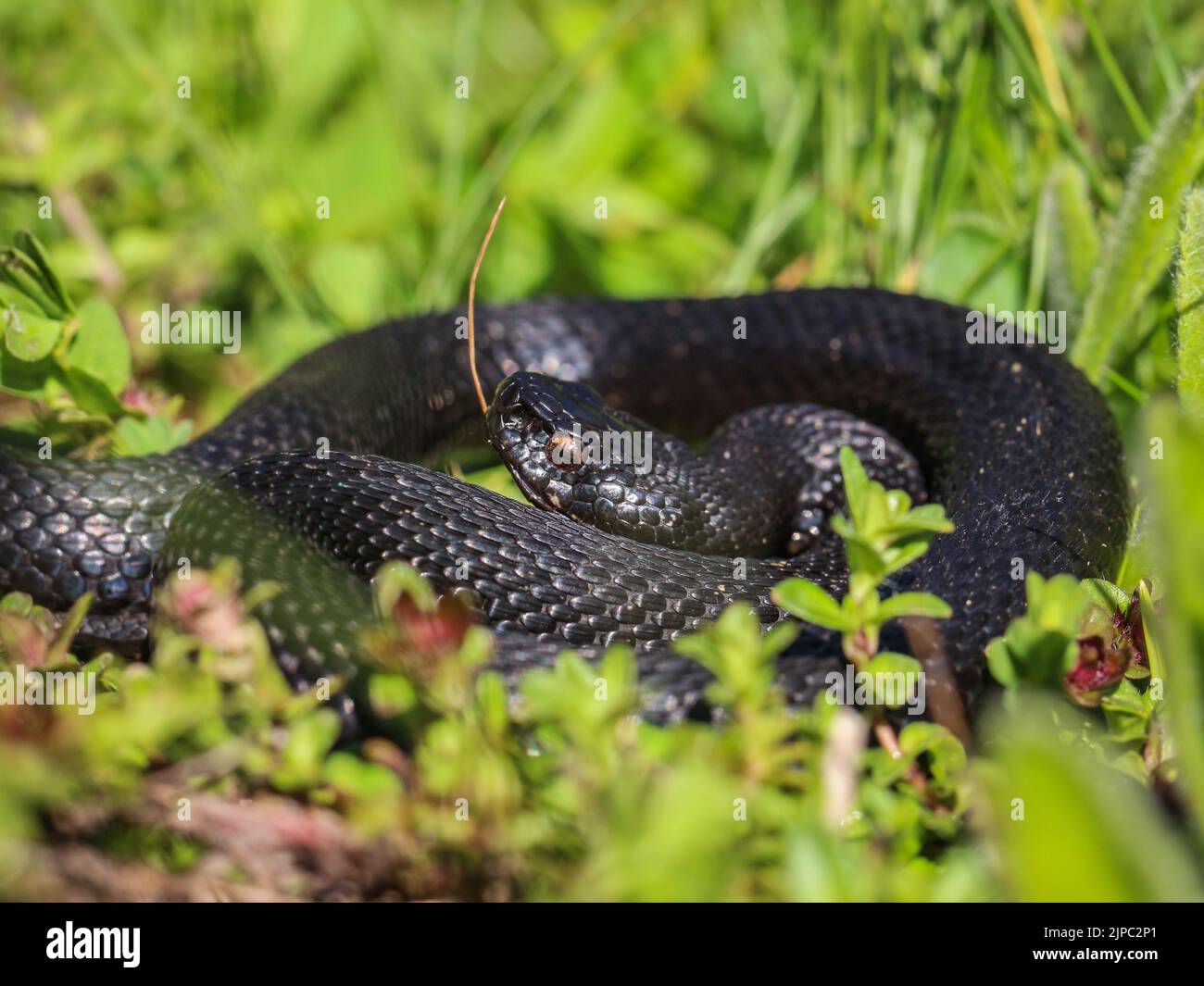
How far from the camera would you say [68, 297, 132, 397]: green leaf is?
5.07 metres

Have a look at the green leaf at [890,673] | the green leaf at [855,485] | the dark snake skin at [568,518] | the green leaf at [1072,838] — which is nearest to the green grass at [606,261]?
the green leaf at [1072,838]

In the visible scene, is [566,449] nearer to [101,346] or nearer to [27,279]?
[101,346]

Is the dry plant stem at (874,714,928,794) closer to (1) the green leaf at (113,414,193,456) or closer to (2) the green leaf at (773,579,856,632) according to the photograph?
(2) the green leaf at (773,579,856,632)

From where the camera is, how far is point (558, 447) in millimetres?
4898

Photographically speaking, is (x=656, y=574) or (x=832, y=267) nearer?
(x=656, y=574)

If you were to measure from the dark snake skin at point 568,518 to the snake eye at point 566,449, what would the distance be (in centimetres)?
42

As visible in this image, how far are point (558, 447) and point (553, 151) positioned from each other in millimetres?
4573

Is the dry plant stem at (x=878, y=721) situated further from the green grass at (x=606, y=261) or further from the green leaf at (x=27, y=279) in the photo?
the green leaf at (x=27, y=279)

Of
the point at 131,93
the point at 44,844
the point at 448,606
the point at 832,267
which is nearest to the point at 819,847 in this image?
the point at 448,606

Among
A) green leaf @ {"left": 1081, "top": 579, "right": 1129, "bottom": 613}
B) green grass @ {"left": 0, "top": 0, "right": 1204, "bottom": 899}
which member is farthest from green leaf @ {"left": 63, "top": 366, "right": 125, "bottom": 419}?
green leaf @ {"left": 1081, "top": 579, "right": 1129, "bottom": 613}

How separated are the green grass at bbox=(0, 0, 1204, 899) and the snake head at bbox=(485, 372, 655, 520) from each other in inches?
61.7
